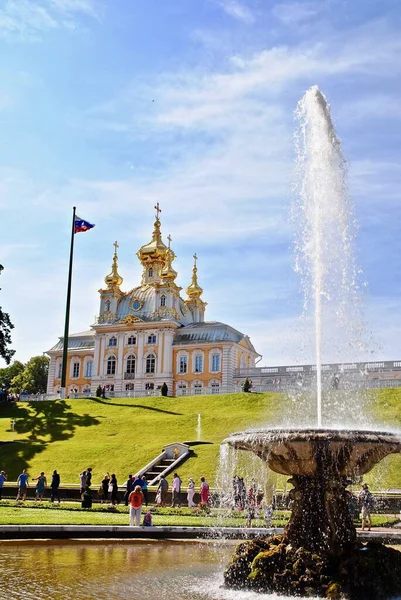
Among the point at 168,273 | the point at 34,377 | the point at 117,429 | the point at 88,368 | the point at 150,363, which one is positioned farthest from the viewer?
the point at 34,377

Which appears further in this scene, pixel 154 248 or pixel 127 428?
pixel 154 248

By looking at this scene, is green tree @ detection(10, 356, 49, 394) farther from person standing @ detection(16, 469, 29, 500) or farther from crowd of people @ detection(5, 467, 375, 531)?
person standing @ detection(16, 469, 29, 500)

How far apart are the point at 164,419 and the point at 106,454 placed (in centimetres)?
829

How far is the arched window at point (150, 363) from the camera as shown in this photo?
235 ft

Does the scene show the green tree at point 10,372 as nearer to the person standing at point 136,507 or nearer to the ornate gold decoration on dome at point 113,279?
the ornate gold decoration on dome at point 113,279

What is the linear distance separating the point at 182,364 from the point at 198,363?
1.93 m

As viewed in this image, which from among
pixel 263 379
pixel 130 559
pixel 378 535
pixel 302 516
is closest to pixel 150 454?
pixel 378 535

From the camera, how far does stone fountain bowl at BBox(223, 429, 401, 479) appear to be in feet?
32.0

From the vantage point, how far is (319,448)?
991 cm

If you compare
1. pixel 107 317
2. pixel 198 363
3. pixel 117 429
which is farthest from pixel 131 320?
pixel 117 429

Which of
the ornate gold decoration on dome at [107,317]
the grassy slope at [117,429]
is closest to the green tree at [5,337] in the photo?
the grassy slope at [117,429]

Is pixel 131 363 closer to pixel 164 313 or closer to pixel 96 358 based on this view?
pixel 96 358

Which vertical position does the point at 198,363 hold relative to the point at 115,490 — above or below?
above

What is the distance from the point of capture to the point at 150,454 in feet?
107
